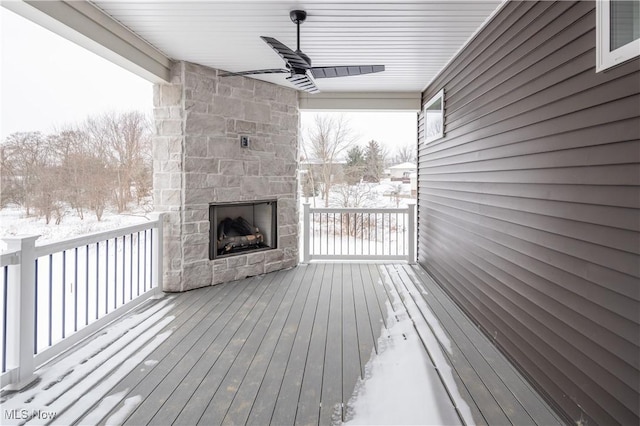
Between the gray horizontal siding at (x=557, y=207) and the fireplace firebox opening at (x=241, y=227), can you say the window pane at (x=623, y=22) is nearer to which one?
the gray horizontal siding at (x=557, y=207)

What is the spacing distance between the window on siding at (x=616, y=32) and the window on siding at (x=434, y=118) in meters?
2.60

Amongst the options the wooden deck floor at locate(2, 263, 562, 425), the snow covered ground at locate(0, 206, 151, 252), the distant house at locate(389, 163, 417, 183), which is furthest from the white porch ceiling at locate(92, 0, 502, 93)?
the distant house at locate(389, 163, 417, 183)

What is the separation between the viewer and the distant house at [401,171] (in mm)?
8164

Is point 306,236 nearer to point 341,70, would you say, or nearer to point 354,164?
point 341,70

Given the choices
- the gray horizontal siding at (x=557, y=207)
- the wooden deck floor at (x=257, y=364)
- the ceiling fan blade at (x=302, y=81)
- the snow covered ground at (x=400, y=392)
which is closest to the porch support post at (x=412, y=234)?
the wooden deck floor at (x=257, y=364)

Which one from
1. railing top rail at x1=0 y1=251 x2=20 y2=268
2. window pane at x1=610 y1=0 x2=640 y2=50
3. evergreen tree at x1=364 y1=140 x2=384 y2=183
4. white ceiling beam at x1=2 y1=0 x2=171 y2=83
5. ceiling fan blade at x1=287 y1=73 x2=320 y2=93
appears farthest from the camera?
evergreen tree at x1=364 y1=140 x2=384 y2=183

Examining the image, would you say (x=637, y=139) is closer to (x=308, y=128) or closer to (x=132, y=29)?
(x=132, y=29)

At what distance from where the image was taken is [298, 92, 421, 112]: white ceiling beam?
524 centimetres

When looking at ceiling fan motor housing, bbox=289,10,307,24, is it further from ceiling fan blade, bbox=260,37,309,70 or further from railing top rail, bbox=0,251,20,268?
railing top rail, bbox=0,251,20,268

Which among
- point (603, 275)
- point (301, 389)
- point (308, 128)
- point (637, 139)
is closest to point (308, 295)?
point (301, 389)

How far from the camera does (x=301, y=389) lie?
80.3 inches

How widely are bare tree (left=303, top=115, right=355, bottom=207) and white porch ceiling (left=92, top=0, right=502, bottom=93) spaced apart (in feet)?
13.4

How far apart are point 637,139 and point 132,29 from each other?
12.7ft

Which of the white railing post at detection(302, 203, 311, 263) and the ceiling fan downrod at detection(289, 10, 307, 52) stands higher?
the ceiling fan downrod at detection(289, 10, 307, 52)
